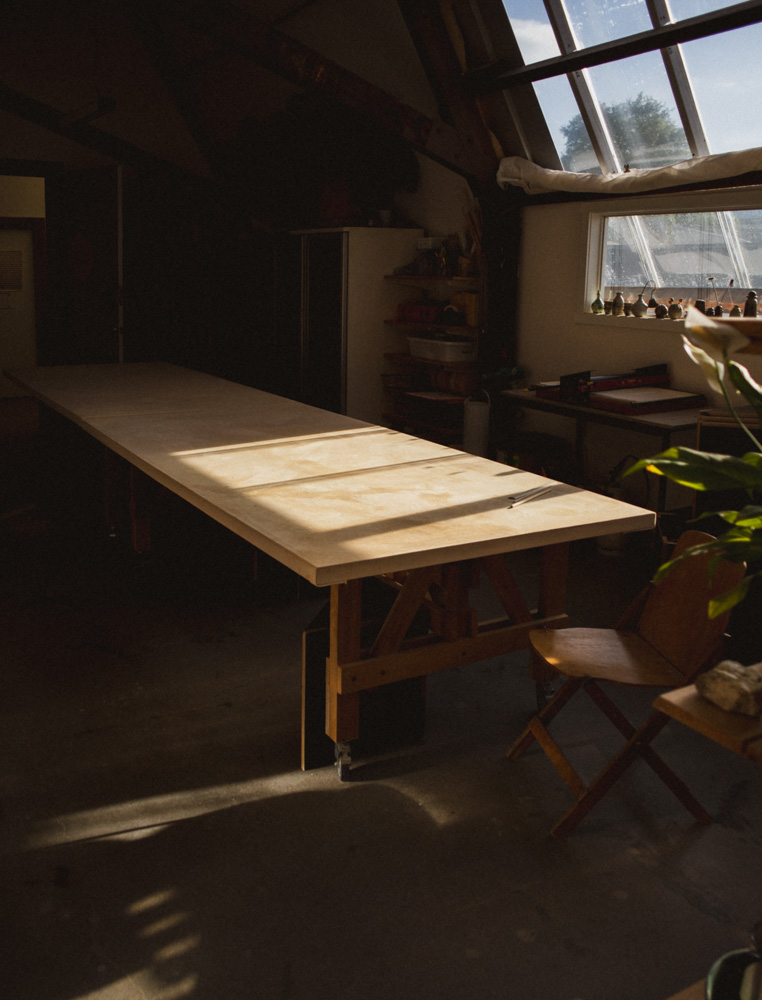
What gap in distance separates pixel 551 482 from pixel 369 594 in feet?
2.55

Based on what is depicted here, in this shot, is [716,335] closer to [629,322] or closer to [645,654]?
[645,654]

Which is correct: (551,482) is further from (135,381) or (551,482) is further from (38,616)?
(135,381)

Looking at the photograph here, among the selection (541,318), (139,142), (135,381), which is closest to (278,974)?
(135,381)

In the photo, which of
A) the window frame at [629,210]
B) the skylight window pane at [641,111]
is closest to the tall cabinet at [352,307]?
the window frame at [629,210]

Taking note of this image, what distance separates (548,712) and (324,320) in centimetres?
556

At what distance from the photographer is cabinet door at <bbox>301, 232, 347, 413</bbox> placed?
7602 mm

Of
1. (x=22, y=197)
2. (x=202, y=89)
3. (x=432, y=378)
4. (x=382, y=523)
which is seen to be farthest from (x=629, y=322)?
(x=22, y=197)

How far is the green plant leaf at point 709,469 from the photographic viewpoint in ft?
4.30

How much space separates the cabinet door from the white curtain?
1.61 metres

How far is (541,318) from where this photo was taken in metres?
6.73

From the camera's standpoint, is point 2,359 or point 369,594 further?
point 2,359

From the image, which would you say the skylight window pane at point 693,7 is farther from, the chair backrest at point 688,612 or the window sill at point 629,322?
the chair backrest at point 688,612

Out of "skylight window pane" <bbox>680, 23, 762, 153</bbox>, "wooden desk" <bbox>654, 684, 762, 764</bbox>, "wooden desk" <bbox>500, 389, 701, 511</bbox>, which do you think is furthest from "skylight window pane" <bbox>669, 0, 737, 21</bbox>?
"wooden desk" <bbox>654, 684, 762, 764</bbox>

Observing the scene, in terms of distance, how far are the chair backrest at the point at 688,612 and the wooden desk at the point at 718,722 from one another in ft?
3.48
